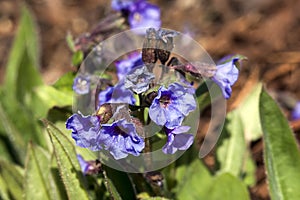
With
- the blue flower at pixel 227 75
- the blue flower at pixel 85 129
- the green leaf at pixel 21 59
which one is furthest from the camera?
the green leaf at pixel 21 59

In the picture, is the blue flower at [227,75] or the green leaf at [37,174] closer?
the blue flower at [227,75]

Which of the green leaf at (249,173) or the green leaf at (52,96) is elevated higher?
the green leaf at (52,96)

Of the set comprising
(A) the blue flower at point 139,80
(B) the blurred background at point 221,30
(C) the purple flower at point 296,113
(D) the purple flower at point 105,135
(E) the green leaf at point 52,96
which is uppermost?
(B) the blurred background at point 221,30

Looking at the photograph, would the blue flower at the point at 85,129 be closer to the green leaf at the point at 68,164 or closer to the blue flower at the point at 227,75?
the green leaf at the point at 68,164

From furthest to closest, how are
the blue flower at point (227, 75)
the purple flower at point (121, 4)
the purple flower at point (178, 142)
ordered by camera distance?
the purple flower at point (121, 4) < the blue flower at point (227, 75) < the purple flower at point (178, 142)

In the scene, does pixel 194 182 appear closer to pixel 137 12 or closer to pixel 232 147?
pixel 232 147

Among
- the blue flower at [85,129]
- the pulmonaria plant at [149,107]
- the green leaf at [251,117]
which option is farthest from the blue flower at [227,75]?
the green leaf at [251,117]

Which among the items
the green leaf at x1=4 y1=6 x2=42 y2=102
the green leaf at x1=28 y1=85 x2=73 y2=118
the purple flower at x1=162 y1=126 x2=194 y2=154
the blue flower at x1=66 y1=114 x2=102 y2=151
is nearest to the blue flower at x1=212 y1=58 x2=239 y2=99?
the purple flower at x1=162 y1=126 x2=194 y2=154
